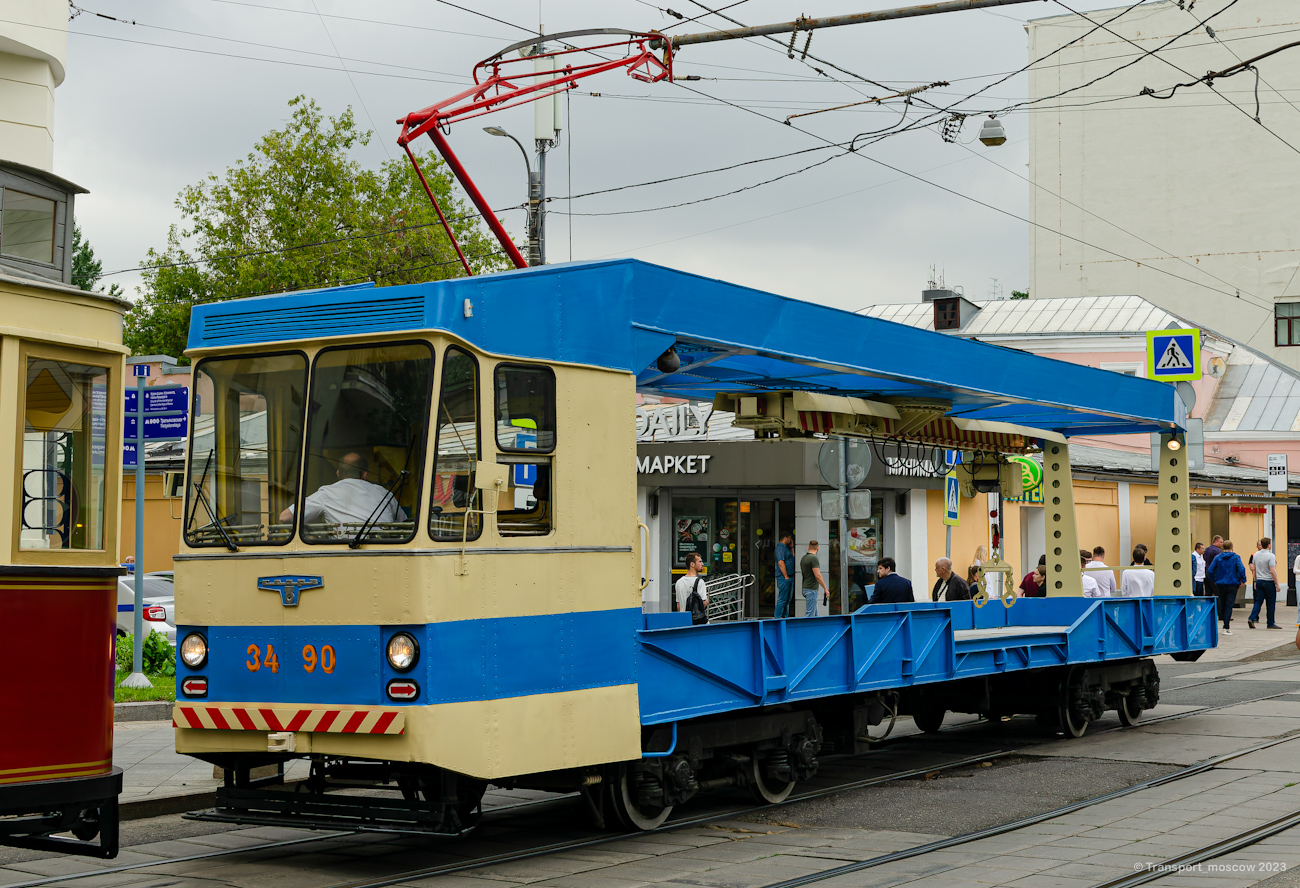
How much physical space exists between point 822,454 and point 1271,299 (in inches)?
1613

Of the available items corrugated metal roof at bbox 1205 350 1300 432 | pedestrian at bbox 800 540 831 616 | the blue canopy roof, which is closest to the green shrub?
pedestrian at bbox 800 540 831 616

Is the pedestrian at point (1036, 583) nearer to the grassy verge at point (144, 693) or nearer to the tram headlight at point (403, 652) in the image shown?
the grassy verge at point (144, 693)

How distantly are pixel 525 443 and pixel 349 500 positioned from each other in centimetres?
102

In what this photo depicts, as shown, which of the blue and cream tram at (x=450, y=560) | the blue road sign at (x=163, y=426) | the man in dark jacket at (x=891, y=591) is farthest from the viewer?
the blue road sign at (x=163, y=426)

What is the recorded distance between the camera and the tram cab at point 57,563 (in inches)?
251

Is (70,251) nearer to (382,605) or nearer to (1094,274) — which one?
(382,605)

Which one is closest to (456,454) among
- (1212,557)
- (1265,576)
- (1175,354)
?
(1175,354)

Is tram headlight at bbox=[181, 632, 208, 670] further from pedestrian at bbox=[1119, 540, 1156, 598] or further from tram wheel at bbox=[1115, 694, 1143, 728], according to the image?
pedestrian at bbox=[1119, 540, 1156, 598]

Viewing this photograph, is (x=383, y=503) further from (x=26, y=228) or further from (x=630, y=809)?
(x=630, y=809)

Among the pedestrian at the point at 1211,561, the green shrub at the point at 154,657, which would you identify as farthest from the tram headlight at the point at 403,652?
the pedestrian at the point at 1211,561

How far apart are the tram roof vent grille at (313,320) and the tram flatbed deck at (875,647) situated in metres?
2.39

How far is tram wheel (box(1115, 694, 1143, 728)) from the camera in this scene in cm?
1495

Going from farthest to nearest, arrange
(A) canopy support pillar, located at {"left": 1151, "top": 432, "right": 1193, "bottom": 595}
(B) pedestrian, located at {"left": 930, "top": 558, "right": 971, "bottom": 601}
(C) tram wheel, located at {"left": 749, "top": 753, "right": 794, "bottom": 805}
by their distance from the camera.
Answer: (A) canopy support pillar, located at {"left": 1151, "top": 432, "right": 1193, "bottom": 595} < (B) pedestrian, located at {"left": 930, "top": 558, "right": 971, "bottom": 601} < (C) tram wheel, located at {"left": 749, "top": 753, "right": 794, "bottom": 805}

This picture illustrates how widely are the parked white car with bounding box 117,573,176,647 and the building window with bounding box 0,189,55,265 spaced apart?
37.3 feet
